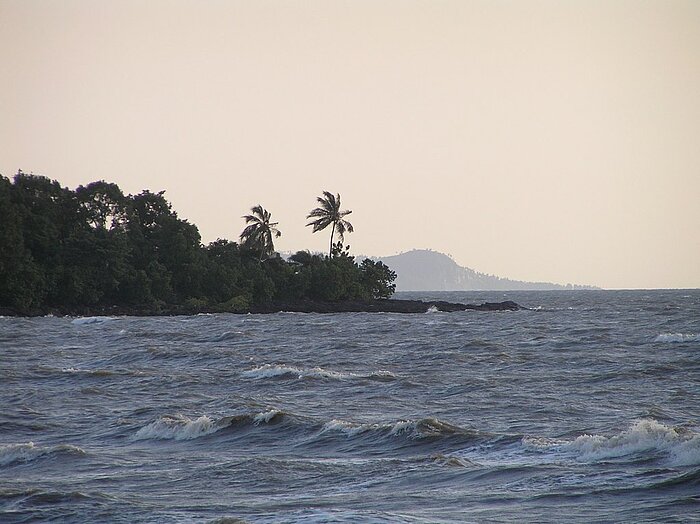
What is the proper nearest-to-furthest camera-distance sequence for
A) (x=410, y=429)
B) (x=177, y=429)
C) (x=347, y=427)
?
(x=410, y=429) < (x=347, y=427) < (x=177, y=429)

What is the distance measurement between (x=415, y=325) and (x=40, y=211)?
33953 mm

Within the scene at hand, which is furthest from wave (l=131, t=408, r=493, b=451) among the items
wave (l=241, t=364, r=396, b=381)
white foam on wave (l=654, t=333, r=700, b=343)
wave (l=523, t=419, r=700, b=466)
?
white foam on wave (l=654, t=333, r=700, b=343)

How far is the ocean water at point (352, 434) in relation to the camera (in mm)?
13141

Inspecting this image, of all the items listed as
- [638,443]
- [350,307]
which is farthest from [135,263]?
[638,443]

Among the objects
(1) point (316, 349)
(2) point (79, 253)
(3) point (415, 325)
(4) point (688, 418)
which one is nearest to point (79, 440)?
(4) point (688, 418)

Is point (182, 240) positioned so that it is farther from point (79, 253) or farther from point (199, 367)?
point (199, 367)

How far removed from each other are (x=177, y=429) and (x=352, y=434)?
3.95 metres

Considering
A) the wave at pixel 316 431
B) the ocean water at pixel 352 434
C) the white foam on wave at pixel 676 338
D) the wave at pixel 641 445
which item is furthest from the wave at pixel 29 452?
the white foam on wave at pixel 676 338

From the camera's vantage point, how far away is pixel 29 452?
17562 millimetres

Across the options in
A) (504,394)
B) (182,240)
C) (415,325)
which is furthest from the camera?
(182,240)

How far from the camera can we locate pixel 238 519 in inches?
481

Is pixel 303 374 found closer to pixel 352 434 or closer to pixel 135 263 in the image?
pixel 352 434

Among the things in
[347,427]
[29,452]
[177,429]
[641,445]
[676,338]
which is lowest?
[29,452]

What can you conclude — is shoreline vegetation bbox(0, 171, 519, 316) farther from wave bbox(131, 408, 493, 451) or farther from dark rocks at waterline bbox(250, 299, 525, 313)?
wave bbox(131, 408, 493, 451)
